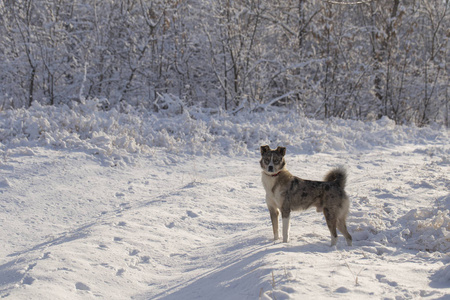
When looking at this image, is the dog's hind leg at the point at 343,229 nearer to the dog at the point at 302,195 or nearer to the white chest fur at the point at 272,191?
the dog at the point at 302,195

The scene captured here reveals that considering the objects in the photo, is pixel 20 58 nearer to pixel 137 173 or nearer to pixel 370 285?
Result: pixel 137 173

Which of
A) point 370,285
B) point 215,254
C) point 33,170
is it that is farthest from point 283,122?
point 370,285

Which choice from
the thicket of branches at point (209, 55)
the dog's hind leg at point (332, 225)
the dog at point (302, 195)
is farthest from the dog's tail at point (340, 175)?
the thicket of branches at point (209, 55)

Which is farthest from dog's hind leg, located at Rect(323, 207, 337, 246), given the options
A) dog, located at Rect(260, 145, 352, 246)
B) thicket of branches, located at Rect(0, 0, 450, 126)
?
thicket of branches, located at Rect(0, 0, 450, 126)

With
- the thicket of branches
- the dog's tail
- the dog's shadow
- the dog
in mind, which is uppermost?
the thicket of branches

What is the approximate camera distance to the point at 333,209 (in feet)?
18.9

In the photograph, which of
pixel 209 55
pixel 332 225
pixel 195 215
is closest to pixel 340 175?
pixel 332 225

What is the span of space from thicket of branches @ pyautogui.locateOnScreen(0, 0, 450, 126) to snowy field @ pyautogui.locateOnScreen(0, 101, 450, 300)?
583cm

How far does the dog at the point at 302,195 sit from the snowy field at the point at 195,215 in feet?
1.12

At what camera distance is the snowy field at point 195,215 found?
4.43 metres

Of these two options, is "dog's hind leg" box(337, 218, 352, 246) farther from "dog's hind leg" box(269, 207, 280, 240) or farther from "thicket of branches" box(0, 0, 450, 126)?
"thicket of branches" box(0, 0, 450, 126)

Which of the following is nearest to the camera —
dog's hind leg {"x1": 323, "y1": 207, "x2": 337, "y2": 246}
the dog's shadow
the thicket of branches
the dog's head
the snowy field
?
the dog's shadow

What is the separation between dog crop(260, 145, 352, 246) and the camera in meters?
5.77

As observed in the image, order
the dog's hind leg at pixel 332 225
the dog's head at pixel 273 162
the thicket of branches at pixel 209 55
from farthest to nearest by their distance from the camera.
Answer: the thicket of branches at pixel 209 55 < the dog's head at pixel 273 162 < the dog's hind leg at pixel 332 225
